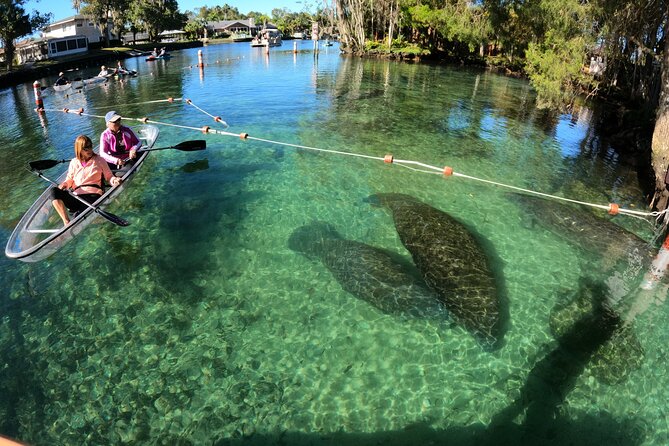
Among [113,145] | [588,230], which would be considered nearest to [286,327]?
[113,145]

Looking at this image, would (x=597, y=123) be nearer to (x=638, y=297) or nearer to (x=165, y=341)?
(x=638, y=297)

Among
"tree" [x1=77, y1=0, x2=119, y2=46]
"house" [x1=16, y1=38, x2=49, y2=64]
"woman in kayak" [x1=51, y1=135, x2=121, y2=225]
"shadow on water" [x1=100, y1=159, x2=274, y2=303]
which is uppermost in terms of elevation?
"tree" [x1=77, y1=0, x2=119, y2=46]

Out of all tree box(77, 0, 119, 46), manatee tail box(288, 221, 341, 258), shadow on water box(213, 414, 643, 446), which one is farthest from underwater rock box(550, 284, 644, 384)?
tree box(77, 0, 119, 46)

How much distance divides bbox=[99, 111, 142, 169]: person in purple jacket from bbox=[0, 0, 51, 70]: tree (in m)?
42.3

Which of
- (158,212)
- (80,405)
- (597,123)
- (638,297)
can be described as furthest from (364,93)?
(80,405)

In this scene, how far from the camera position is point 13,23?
39.9 meters

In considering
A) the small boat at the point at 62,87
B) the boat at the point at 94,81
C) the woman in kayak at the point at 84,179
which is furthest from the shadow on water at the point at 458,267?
the boat at the point at 94,81

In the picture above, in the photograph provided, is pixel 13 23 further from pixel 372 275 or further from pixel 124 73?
pixel 372 275

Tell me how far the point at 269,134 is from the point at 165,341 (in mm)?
14661

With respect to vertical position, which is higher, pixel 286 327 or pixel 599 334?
pixel 599 334

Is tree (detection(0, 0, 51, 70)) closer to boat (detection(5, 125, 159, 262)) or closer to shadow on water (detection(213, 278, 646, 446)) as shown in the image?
boat (detection(5, 125, 159, 262))

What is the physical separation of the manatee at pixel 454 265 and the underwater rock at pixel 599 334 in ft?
4.61

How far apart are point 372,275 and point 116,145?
31.0ft

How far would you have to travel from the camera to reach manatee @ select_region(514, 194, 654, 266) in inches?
401
